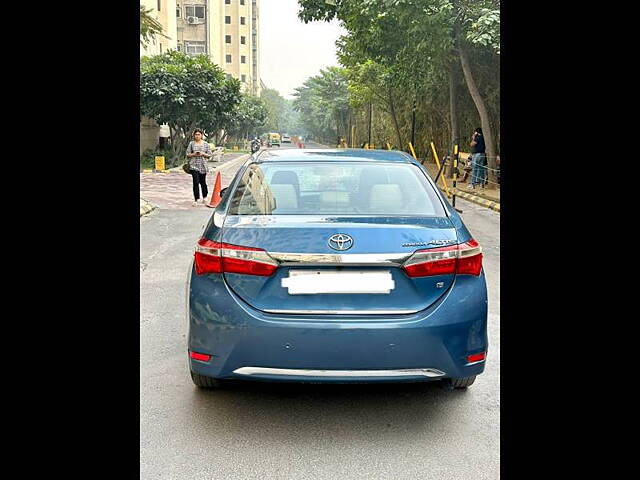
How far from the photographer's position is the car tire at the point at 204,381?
4.08 m

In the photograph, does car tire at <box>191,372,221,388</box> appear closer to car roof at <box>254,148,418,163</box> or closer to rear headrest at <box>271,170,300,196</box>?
rear headrest at <box>271,170,300,196</box>

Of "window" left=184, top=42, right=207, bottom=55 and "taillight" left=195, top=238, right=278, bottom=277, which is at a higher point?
"window" left=184, top=42, right=207, bottom=55

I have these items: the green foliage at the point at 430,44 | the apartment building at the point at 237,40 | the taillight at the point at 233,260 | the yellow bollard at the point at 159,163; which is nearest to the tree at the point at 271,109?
the apartment building at the point at 237,40

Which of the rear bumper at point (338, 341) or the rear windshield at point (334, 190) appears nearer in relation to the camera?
the rear bumper at point (338, 341)

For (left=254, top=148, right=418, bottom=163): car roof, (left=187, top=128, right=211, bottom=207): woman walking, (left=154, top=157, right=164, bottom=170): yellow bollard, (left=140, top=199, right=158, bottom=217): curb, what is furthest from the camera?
(left=154, top=157, right=164, bottom=170): yellow bollard

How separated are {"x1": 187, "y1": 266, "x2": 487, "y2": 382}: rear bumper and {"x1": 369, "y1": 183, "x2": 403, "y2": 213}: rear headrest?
656 mm

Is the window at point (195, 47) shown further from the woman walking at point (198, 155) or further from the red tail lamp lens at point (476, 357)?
the red tail lamp lens at point (476, 357)

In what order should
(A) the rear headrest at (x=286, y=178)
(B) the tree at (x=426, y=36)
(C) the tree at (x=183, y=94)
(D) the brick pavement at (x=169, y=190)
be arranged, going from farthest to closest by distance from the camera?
(C) the tree at (x=183, y=94)
(B) the tree at (x=426, y=36)
(D) the brick pavement at (x=169, y=190)
(A) the rear headrest at (x=286, y=178)

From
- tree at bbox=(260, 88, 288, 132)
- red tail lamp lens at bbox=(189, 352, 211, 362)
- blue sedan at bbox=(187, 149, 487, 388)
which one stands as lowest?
red tail lamp lens at bbox=(189, 352, 211, 362)

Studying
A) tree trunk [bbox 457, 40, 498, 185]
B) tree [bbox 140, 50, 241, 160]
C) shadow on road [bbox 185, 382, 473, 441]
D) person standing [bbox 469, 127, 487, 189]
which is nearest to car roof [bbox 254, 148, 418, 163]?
shadow on road [bbox 185, 382, 473, 441]

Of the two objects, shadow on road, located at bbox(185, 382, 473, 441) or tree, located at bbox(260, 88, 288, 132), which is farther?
tree, located at bbox(260, 88, 288, 132)

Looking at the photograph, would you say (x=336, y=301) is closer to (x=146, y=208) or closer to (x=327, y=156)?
(x=327, y=156)

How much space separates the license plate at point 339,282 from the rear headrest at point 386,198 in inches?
23.7

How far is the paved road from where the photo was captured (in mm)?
3324
